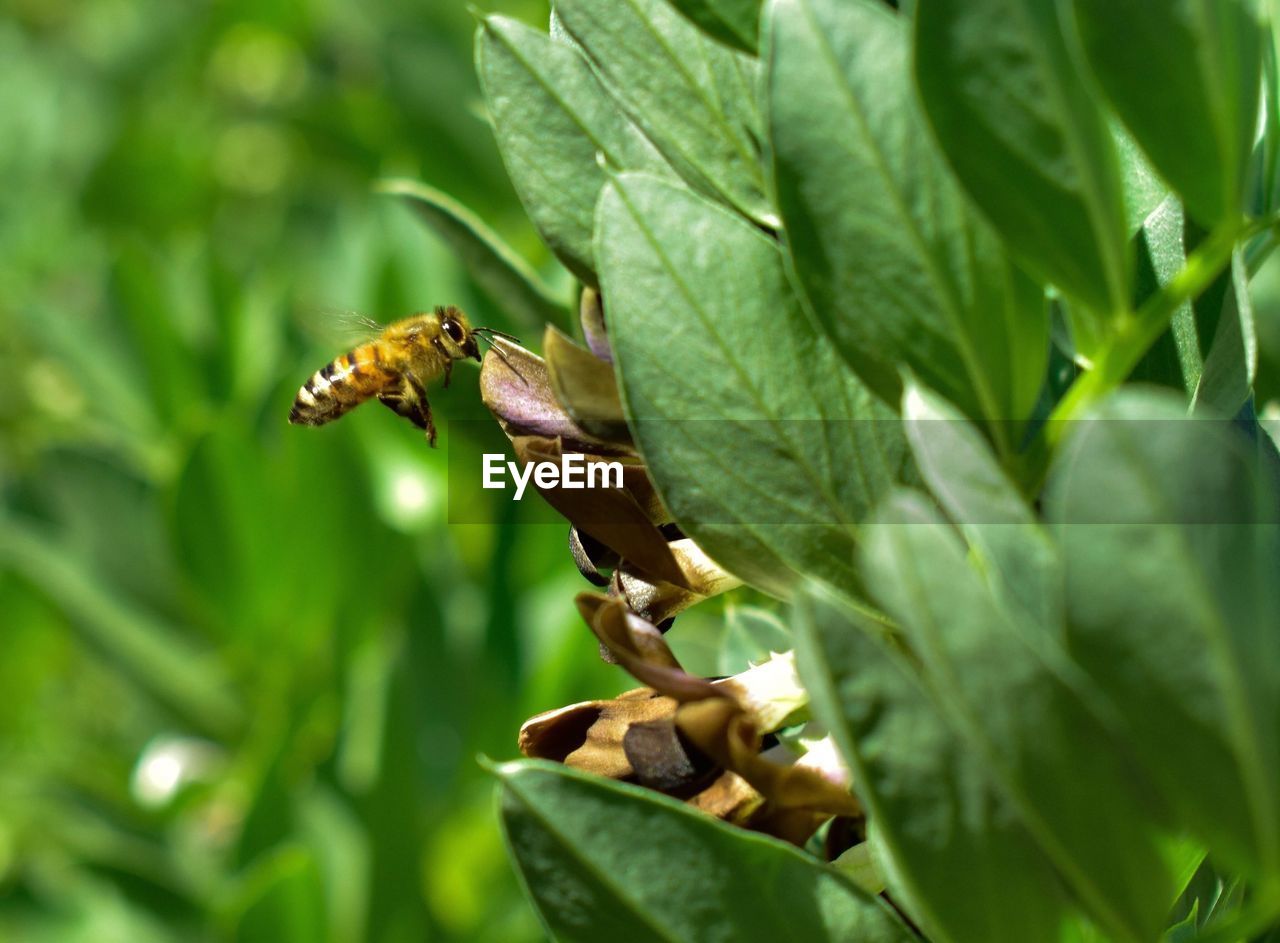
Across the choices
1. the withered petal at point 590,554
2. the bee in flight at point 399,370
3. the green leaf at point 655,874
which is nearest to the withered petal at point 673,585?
the withered petal at point 590,554

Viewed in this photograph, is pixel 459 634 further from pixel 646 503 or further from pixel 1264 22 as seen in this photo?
pixel 1264 22

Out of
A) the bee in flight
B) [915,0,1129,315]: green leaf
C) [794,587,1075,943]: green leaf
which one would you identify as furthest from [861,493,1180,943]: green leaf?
the bee in flight

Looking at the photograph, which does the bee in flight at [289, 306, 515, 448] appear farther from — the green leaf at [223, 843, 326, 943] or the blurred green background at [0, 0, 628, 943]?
the green leaf at [223, 843, 326, 943]

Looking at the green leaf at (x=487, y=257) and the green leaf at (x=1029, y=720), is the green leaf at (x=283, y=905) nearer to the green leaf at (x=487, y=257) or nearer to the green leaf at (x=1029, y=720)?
the green leaf at (x=487, y=257)

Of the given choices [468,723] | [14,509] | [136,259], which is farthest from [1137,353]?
[14,509]

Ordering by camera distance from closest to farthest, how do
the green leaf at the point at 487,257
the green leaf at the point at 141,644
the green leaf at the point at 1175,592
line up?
the green leaf at the point at 1175,592 → the green leaf at the point at 487,257 → the green leaf at the point at 141,644

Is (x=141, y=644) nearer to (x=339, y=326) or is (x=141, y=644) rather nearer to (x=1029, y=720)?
(x=339, y=326)
